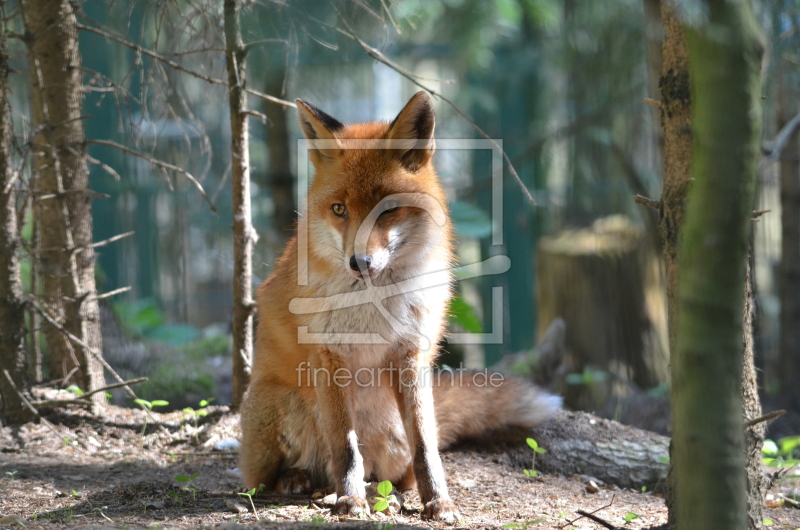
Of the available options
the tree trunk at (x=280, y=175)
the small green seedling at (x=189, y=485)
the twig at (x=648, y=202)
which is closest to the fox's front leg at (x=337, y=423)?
the small green seedling at (x=189, y=485)

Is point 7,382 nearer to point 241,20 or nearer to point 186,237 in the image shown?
point 241,20

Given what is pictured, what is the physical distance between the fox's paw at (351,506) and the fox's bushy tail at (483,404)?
1.12 metres

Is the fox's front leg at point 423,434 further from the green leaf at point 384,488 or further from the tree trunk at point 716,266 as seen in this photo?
the tree trunk at point 716,266

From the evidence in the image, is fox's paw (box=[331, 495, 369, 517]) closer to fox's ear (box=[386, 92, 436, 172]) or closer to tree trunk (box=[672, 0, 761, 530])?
tree trunk (box=[672, 0, 761, 530])

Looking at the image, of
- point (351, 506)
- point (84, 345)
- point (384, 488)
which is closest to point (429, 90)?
point (384, 488)

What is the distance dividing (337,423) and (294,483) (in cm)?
58

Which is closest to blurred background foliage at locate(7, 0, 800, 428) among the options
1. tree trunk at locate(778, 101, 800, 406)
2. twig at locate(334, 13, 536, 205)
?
tree trunk at locate(778, 101, 800, 406)

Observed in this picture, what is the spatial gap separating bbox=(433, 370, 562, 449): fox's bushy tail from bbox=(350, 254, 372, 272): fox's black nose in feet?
4.32

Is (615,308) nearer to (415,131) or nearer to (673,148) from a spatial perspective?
(415,131)

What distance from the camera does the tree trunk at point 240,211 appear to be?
434cm

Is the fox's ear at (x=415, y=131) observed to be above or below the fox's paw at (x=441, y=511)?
above

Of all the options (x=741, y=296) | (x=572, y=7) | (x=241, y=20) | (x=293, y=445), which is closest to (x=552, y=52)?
(x=572, y=7)

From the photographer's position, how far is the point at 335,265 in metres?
3.36

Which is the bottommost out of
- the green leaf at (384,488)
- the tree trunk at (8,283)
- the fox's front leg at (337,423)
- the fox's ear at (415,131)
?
the green leaf at (384,488)
